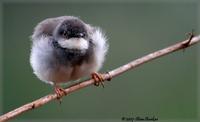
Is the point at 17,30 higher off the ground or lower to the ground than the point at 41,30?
higher

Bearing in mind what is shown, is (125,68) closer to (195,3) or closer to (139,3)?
(195,3)

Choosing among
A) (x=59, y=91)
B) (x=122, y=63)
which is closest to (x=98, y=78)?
(x=59, y=91)

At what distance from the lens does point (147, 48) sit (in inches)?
165

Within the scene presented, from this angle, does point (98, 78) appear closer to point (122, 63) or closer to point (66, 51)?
point (66, 51)

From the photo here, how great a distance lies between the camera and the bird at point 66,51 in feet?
10.8

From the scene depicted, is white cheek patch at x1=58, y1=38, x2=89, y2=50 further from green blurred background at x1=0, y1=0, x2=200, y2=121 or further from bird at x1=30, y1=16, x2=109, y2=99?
green blurred background at x1=0, y1=0, x2=200, y2=121

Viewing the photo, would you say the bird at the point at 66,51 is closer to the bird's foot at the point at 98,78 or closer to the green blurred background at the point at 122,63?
the bird's foot at the point at 98,78

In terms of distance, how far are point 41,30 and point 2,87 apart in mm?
682

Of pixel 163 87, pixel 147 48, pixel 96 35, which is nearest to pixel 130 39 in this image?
pixel 147 48

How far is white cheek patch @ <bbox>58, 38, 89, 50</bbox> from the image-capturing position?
326 cm

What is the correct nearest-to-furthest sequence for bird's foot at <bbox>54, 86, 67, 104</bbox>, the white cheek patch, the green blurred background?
1. the white cheek patch
2. bird's foot at <bbox>54, 86, 67, 104</bbox>
3. the green blurred background

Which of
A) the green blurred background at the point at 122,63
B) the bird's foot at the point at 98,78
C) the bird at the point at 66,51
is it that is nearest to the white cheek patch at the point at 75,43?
the bird at the point at 66,51

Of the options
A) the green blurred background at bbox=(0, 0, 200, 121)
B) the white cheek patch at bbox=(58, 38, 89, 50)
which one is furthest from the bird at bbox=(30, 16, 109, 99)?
the green blurred background at bbox=(0, 0, 200, 121)

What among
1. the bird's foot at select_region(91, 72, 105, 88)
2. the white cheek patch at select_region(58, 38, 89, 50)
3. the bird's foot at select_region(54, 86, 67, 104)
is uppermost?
the white cheek patch at select_region(58, 38, 89, 50)
